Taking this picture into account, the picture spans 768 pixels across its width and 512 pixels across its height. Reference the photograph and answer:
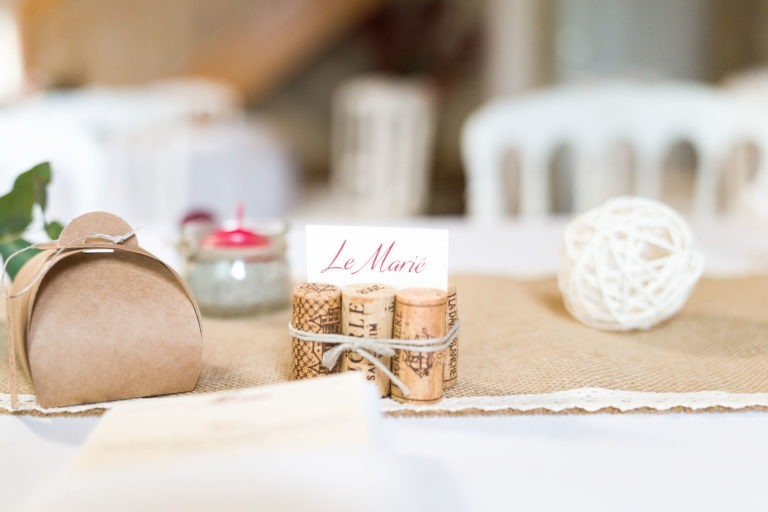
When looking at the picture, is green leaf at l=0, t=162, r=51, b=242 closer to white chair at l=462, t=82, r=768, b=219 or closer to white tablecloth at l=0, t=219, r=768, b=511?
white tablecloth at l=0, t=219, r=768, b=511

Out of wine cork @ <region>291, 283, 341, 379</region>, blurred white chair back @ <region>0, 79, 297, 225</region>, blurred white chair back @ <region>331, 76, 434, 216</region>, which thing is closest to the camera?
wine cork @ <region>291, 283, 341, 379</region>

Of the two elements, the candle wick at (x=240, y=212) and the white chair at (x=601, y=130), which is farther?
the white chair at (x=601, y=130)

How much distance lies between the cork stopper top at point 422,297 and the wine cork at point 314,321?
50mm

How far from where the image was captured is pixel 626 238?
0.67 metres

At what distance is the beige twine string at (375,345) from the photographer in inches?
21.1

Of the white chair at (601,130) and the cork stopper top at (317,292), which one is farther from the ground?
the white chair at (601,130)

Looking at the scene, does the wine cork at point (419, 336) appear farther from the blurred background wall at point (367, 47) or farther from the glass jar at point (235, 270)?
the blurred background wall at point (367, 47)

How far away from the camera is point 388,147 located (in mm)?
4566

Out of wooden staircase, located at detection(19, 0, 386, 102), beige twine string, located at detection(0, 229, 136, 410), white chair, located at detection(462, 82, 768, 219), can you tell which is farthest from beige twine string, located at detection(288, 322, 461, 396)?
wooden staircase, located at detection(19, 0, 386, 102)

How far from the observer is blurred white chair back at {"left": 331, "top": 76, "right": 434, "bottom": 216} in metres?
4.54

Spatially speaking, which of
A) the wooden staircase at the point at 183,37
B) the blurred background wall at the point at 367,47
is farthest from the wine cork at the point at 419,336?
the wooden staircase at the point at 183,37

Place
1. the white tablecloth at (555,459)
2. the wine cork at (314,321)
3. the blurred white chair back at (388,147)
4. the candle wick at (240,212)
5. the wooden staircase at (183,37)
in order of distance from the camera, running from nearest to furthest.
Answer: the white tablecloth at (555,459) < the wine cork at (314,321) < the candle wick at (240,212) < the blurred white chair back at (388,147) < the wooden staircase at (183,37)

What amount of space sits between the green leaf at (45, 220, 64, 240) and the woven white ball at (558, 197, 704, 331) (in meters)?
0.46

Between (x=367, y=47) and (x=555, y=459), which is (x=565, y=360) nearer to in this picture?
(x=555, y=459)
